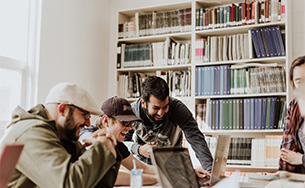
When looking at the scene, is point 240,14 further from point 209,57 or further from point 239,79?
point 239,79

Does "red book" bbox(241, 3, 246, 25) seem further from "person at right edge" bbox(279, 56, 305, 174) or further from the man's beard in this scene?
the man's beard

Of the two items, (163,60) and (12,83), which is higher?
(163,60)

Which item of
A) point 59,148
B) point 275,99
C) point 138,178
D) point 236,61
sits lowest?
point 138,178

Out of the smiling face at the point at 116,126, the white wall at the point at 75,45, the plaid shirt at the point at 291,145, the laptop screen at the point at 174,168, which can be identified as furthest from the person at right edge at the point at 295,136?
the white wall at the point at 75,45

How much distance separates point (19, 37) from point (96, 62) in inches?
46.2

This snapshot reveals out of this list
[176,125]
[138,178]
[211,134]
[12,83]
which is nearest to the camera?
[138,178]

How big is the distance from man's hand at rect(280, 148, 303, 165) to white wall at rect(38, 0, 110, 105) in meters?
2.32

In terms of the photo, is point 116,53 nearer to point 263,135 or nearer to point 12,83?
point 12,83

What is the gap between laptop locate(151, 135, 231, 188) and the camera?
1.62 m

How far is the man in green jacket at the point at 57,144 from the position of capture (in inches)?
50.6

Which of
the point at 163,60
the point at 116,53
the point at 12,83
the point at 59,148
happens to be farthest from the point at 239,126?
the point at 59,148

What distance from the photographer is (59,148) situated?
1333 millimetres

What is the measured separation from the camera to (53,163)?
1.28m

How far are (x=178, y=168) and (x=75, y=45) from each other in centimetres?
277
